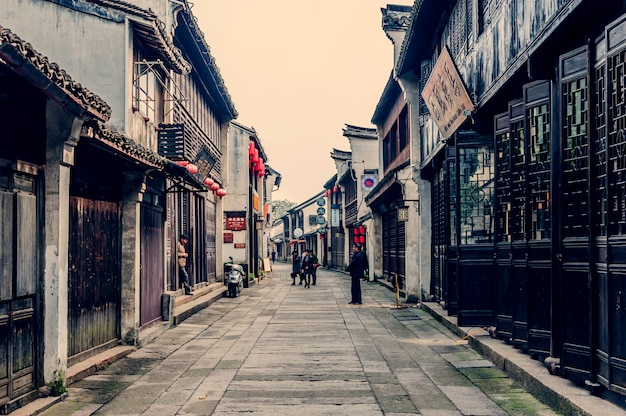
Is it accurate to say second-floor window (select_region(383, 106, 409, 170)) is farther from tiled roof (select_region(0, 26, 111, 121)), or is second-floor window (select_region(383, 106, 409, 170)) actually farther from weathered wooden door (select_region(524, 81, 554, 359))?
tiled roof (select_region(0, 26, 111, 121))

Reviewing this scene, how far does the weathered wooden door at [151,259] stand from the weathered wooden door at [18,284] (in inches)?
202

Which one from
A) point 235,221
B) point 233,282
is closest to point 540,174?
point 233,282

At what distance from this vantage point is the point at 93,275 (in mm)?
10797

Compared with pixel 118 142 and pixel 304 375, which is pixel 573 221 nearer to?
pixel 304 375

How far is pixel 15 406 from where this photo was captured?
7375 millimetres

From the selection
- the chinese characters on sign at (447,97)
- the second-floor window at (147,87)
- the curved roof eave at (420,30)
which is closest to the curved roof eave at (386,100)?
the curved roof eave at (420,30)

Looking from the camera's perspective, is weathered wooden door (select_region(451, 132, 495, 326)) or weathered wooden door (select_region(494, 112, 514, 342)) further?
weathered wooden door (select_region(451, 132, 495, 326))

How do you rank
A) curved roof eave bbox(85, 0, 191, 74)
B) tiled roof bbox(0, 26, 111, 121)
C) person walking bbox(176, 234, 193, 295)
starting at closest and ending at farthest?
tiled roof bbox(0, 26, 111, 121) → curved roof eave bbox(85, 0, 191, 74) → person walking bbox(176, 234, 193, 295)

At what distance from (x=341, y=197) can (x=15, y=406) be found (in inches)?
1785

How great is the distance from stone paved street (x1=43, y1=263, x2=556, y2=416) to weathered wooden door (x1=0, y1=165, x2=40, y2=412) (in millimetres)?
568

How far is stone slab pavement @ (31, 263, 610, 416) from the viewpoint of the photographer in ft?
25.6

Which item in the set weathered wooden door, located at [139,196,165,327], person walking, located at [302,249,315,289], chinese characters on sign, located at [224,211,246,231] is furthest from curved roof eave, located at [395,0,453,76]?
chinese characters on sign, located at [224,211,246,231]

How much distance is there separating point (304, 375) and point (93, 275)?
3.66 metres

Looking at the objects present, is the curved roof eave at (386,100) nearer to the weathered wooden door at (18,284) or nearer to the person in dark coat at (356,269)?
the person in dark coat at (356,269)
